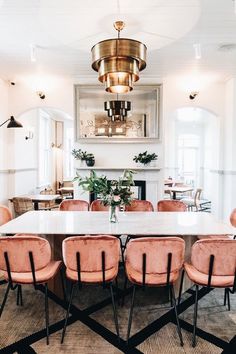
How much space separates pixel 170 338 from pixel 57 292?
4.16 ft

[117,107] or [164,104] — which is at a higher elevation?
[164,104]

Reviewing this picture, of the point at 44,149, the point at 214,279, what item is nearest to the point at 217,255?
the point at 214,279

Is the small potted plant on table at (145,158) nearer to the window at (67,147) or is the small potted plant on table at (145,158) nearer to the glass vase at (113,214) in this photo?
the glass vase at (113,214)

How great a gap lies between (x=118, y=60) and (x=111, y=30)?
141 cm

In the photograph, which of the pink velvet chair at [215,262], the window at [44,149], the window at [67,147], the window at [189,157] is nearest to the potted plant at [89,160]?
the window at [44,149]

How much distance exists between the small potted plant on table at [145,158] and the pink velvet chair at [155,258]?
352cm

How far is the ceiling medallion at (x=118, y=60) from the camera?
91.5 inches

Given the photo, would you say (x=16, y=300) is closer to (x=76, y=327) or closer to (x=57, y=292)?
(x=57, y=292)

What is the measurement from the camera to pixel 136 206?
3936 millimetres

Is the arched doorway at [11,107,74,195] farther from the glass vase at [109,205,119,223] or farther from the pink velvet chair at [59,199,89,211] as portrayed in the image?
the glass vase at [109,205,119,223]

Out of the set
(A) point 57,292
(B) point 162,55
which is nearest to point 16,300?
(A) point 57,292

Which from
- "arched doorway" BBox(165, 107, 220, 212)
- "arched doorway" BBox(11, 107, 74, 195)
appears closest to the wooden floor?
"arched doorway" BBox(11, 107, 74, 195)

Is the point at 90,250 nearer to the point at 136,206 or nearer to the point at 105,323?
the point at 105,323

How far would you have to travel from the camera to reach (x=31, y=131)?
290 inches
